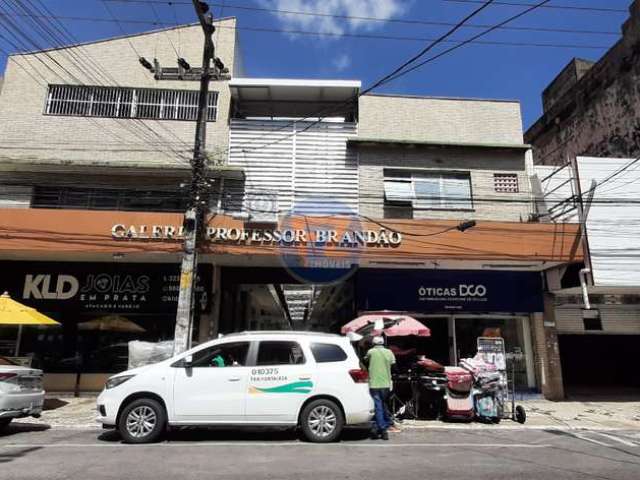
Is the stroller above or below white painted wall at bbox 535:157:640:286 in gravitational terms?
below

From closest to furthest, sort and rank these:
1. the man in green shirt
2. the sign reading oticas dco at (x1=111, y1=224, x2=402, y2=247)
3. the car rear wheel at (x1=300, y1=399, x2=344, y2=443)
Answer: the car rear wheel at (x1=300, y1=399, x2=344, y2=443) → the man in green shirt → the sign reading oticas dco at (x1=111, y1=224, x2=402, y2=247)

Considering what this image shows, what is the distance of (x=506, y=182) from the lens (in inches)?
635

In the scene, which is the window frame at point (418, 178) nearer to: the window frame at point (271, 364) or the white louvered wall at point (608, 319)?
the white louvered wall at point (608, 319)

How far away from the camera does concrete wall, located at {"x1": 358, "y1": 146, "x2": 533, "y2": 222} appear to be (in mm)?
15766

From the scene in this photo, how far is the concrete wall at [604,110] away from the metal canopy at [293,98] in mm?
11509

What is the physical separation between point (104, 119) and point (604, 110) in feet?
65.4

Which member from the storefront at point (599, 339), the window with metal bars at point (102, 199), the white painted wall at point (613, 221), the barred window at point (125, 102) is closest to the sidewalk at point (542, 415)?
the storefront at point (599, 339)

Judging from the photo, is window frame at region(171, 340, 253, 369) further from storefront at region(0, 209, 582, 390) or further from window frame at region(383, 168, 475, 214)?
window frame at region(383, 168, 475, 214)

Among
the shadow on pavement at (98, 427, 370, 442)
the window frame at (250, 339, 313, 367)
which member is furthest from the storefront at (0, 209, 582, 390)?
the shadow on pavement at (98, 427, 370, 442)

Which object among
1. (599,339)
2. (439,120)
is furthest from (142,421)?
(599,339)

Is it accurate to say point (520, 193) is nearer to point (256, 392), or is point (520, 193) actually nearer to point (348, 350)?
point (348, 350)

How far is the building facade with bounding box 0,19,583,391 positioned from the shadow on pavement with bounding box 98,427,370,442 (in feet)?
17.4

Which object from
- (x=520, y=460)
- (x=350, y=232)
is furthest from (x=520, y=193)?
(x=520, y=460)

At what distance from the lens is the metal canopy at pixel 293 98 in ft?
52.6
